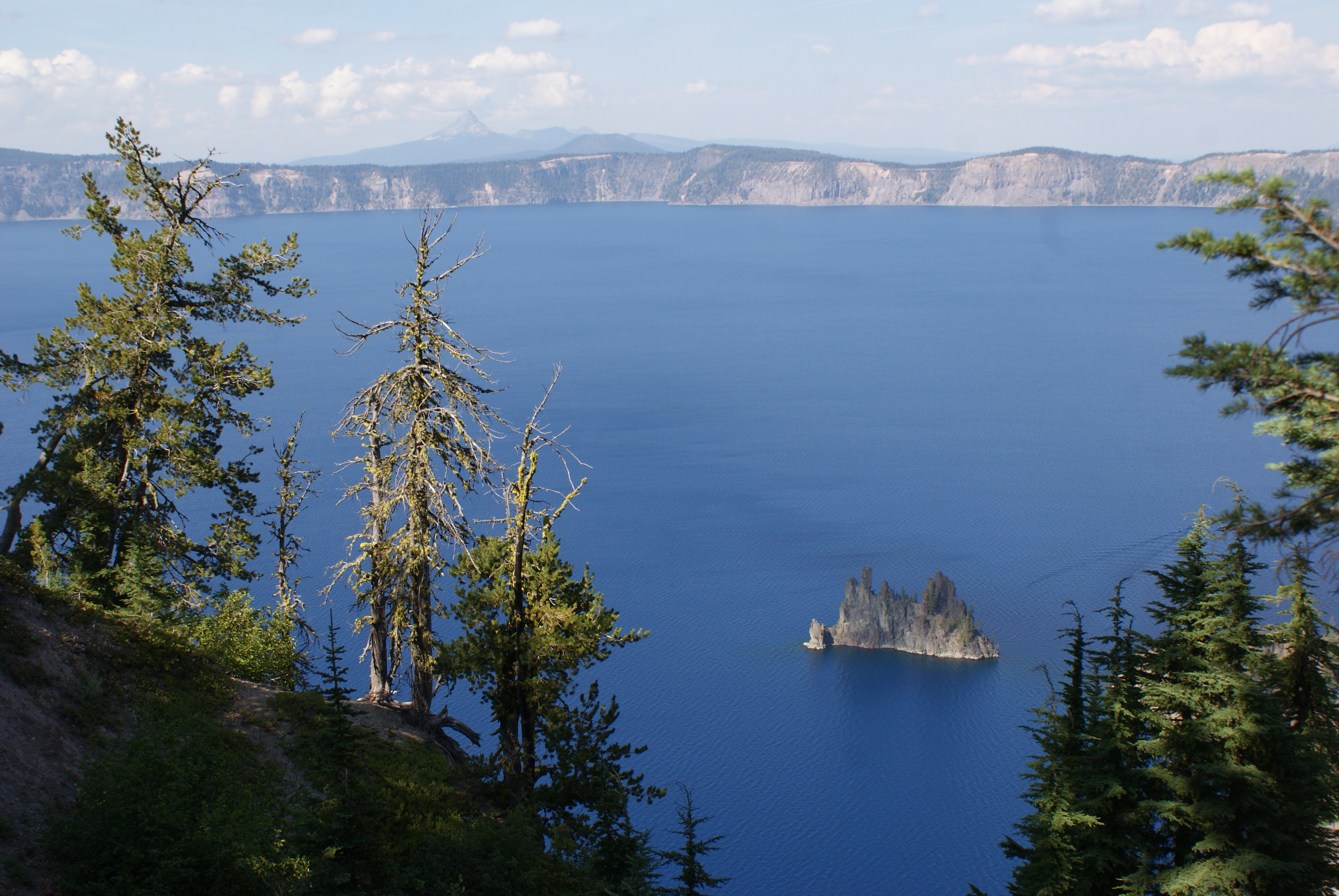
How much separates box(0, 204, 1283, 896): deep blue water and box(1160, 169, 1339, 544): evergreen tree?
25.7 metres

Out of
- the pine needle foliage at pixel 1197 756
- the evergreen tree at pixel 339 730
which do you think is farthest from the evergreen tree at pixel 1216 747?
the evergreen tree at pixel 339 730

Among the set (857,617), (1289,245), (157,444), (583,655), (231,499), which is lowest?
(857,617)

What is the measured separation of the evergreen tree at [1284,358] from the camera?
9070mm

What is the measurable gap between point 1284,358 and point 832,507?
69.5 m

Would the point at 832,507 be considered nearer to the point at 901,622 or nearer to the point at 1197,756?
the point at 901,622

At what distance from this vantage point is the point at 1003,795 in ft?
153

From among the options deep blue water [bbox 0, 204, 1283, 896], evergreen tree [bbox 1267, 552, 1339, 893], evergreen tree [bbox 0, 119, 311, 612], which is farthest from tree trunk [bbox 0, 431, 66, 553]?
evergreen tree [bbox 1267, 552, 1339, 893]

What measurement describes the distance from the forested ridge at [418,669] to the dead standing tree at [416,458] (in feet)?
0.29

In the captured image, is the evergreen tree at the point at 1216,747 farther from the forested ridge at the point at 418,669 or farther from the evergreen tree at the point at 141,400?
the evergreen tree at the point at 141,400

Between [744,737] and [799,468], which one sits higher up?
[799,468]

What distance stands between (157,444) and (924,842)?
38508 millimetres

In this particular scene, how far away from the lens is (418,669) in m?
17.7

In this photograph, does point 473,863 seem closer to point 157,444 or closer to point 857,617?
point 157,444

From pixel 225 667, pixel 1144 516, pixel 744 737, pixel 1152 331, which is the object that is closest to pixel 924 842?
pixel 744 737
